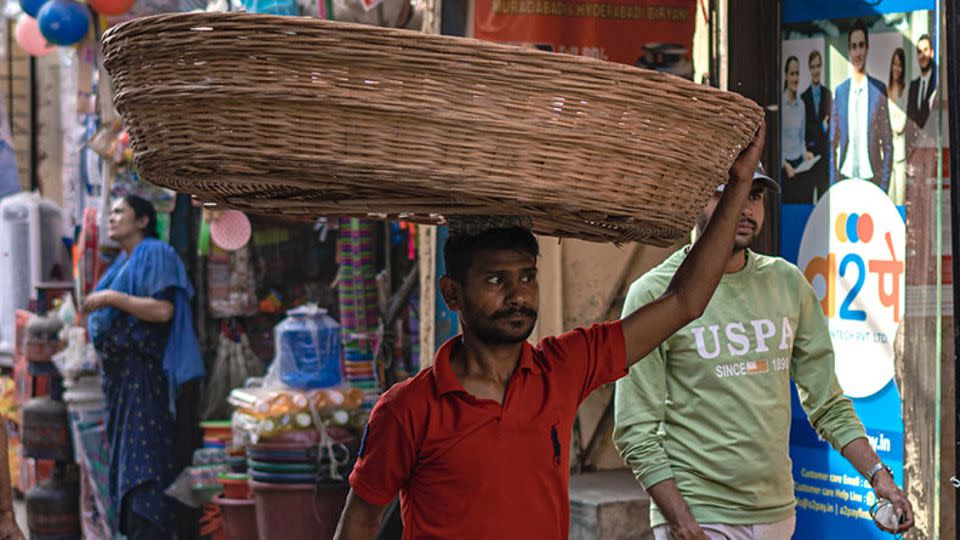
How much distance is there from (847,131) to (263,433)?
130 inches

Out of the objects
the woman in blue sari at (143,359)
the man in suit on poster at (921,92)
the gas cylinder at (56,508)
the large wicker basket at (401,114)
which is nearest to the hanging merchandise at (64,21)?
the woman in blue sari at (143,359)

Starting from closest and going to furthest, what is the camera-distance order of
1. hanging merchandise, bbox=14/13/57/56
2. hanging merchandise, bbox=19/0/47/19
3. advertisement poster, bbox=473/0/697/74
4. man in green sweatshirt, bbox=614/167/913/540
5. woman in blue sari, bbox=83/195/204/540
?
man in green sweatshirt, bbox=614/167/913/540, advertisement poster, bbox=473/0/697/74, woman in blue sari, bbox=83/195/204/540, hanging merchandise, bbox=19/0/47/19, hanging merchandise, bbox=14/13/57/56

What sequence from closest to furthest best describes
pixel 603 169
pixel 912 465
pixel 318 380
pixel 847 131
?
pixel 603 169 → pixel 912 465 → pixel 847 131 → pixel 318 380

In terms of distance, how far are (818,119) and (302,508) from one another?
3.31 meters

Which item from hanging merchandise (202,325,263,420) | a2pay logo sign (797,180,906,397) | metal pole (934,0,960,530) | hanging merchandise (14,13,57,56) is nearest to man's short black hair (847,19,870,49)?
a2pay logo sign (797,180,906,397)

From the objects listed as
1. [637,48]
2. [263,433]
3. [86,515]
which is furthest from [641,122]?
[86,515]

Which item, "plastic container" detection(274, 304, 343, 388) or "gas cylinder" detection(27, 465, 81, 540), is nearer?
"plastic container" detection(274, 304, 343, 388)

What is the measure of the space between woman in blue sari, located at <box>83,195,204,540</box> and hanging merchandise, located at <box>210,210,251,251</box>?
281 mm

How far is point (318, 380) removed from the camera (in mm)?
7422

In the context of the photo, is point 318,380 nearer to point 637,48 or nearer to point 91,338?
point 91,338

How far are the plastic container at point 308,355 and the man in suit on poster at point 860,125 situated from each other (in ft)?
9.85

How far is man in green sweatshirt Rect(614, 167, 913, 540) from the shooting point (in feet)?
12.8

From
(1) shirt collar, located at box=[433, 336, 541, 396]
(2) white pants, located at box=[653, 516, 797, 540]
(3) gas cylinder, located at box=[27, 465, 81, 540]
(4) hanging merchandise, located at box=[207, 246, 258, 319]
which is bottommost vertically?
(3) gas cylinder, located at box=[27, 465, 81, 540]

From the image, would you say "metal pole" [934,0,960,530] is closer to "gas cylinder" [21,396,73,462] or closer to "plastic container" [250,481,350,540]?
"plastic container" [250,481,350,540]
